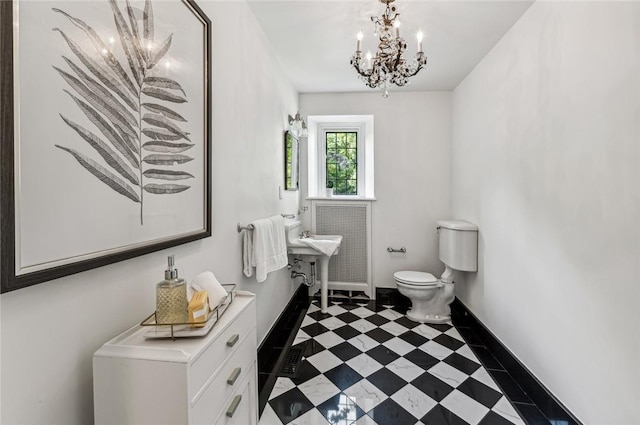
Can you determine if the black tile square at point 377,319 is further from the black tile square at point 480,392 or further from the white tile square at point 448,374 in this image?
the black tile square at point 480,392

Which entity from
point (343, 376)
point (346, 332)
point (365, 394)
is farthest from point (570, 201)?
point (346, 332)

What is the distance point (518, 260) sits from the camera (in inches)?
73.9

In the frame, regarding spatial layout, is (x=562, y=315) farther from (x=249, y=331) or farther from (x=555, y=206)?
(x=249, y=331)

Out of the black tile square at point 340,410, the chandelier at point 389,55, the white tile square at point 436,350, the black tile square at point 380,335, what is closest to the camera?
the chandelier at point 389,55

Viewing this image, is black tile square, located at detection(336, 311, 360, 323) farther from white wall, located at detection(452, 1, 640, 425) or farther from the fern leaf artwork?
the fern leaf artwork

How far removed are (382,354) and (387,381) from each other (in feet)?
→ 1.06

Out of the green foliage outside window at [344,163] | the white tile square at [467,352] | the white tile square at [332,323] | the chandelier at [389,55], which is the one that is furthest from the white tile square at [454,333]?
the chandelier at [389,55]

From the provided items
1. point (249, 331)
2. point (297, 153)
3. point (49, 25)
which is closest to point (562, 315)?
point (249, 331)

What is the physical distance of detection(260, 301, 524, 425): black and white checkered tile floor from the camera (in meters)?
1.58

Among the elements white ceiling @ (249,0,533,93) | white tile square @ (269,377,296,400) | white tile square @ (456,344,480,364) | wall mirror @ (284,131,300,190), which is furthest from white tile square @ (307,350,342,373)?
white ceiling @ (249,0,533,93)

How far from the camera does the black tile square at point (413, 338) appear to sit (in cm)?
237

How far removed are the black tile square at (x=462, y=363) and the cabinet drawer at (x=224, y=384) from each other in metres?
1.55

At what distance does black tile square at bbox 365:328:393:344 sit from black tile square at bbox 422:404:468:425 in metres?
0.78

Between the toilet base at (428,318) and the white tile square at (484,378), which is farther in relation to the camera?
the toilet base at (428,318)
